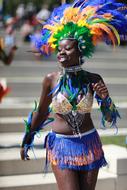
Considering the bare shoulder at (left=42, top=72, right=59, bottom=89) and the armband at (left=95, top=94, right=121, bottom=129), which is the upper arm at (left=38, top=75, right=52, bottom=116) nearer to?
the bare shoulder at (left=42, top=72, right=59, bottom=89)

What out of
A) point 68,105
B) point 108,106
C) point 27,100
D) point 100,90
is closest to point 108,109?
point 108,106

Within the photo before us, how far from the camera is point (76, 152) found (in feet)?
15.5

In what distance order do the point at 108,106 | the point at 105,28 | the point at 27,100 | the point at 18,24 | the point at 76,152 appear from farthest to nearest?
the point at 18,24
the point at 27,100
the point at 105,28
the point at 108,106
the point at 76,152

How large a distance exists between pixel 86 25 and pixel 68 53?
0.32 metres

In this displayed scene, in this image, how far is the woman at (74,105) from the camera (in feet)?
15.5

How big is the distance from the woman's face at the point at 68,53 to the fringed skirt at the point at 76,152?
561 mm

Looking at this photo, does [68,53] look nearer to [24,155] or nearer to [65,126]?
[65,126]

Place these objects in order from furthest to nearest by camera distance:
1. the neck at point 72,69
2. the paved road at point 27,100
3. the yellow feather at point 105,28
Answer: the paved road at point 27,100
the yellow feather at point 105,28
the neck at point 72,69

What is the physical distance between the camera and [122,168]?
660 centimetres

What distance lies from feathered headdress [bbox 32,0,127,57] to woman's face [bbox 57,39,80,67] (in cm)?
5

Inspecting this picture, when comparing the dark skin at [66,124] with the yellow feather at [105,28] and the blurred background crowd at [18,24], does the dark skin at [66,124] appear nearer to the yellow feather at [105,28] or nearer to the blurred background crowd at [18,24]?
the yellow feather at [105,28]

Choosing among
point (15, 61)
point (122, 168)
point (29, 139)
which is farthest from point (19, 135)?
point (15, 61)

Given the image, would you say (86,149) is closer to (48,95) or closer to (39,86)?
(48,95)

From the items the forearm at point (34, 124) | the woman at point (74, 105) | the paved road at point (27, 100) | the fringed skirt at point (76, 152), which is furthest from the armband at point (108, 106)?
the paved road at point (27, 100)
